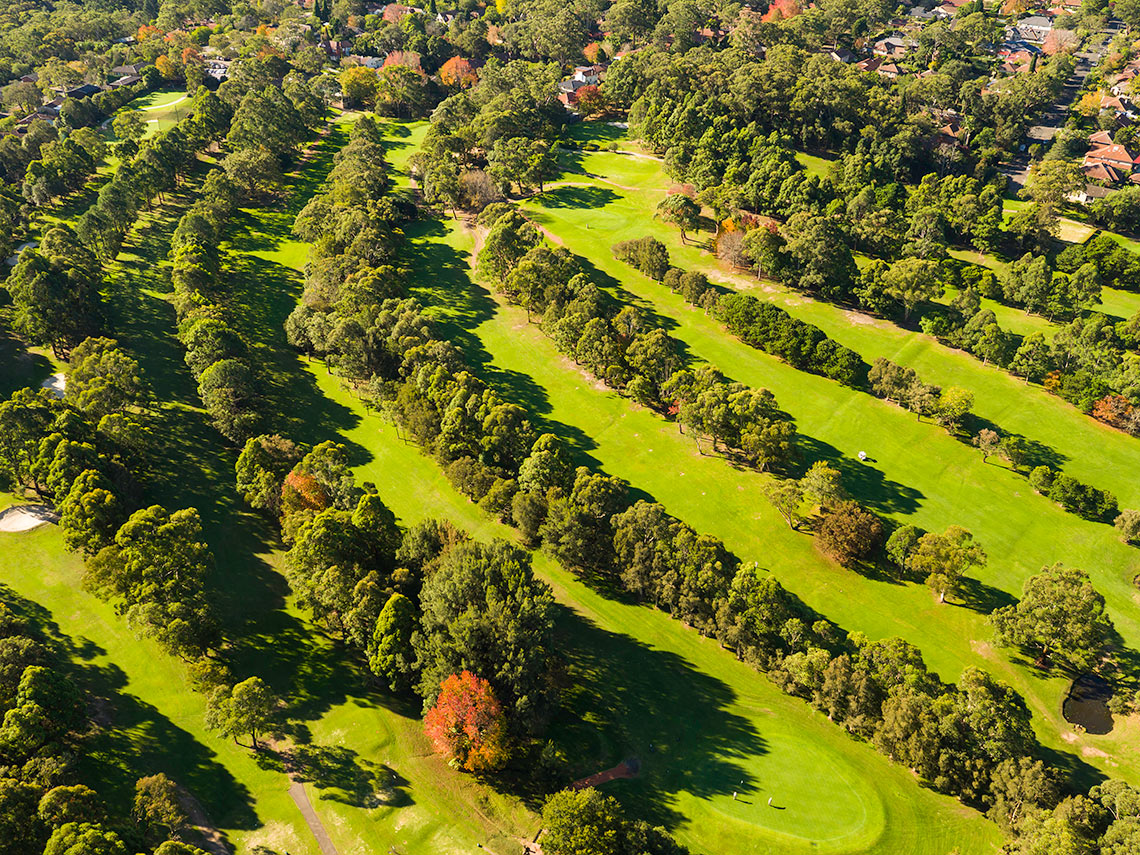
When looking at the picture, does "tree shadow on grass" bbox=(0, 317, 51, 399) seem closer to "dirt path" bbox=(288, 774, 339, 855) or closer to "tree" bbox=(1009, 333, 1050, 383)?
"dirt path" bbox=(288, 774, 339, 855)

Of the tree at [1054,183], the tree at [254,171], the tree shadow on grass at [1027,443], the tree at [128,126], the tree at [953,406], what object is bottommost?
the tree shadow on grass at [1027,443]

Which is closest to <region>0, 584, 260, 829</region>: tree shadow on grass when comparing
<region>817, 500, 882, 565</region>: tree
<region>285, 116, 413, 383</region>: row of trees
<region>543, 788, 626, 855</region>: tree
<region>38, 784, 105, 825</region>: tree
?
<region>38, 784, 105, 825</region>: tree

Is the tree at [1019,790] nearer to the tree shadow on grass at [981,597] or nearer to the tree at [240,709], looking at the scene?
the tree shadow on grass at [981,597]

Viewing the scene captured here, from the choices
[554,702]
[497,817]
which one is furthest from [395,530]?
[497,817]

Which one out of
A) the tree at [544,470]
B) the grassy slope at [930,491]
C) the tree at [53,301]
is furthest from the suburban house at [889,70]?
the tree at [53,301]

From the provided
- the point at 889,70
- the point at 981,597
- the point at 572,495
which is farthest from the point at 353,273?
the point at 889,70

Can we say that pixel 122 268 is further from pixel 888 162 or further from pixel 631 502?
pixel 888 162
